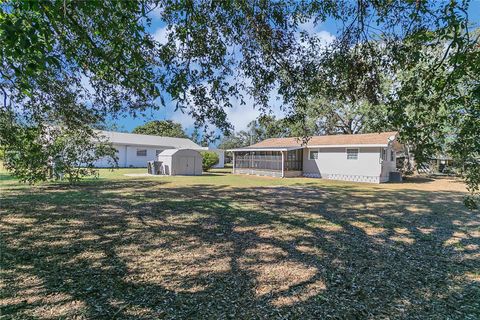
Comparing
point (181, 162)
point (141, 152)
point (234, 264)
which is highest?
point (141, 152)

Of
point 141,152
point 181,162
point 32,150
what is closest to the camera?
point 32,150

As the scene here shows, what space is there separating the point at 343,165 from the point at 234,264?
57.9 feet

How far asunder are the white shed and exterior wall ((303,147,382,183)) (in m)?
8.89

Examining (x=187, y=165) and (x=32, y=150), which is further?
(x=187, y=165)

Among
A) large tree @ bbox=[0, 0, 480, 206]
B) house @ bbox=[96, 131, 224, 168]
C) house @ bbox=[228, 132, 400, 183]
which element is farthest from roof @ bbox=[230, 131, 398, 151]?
house @ bbox=[96, 131, 224, 168]

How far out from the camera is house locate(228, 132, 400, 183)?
18578 millimetres

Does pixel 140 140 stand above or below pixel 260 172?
above

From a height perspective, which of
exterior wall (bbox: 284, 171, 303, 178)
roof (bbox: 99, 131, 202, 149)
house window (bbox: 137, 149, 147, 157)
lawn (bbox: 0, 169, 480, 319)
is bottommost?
lawn (bbox: 0, 169, 480, 319)

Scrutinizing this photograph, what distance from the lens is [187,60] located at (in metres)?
4.82

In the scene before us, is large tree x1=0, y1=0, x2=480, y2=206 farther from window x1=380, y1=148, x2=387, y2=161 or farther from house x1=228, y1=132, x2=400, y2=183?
window x1=380, y1=148, x2=387, y2=161

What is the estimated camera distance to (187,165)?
22797mm

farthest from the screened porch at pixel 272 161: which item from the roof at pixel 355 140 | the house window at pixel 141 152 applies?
the house window at pixel 141 152

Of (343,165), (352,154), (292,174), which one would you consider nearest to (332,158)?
(343,165)

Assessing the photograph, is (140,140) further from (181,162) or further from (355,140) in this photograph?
(355,140)
